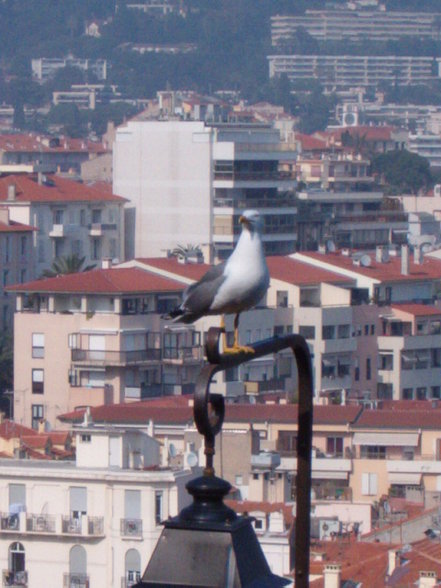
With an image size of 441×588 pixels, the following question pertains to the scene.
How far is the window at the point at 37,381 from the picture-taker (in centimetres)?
3725

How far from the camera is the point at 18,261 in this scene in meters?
48.1

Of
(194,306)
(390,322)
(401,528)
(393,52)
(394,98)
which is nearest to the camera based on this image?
(194,306)

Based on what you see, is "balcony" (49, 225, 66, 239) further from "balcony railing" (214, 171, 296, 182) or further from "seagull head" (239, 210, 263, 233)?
"seagull head" (239, 210, 263, 233)

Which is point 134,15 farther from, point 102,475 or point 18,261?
point 102,475

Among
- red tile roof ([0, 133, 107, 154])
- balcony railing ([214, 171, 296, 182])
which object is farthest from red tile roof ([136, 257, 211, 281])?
red tile roof ([0, 133, 107, 154])

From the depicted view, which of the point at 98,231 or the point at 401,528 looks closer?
the point at 401,528

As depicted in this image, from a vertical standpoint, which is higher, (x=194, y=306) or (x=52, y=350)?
(x=194, y=306)

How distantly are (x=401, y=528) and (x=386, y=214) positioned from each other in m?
43.0

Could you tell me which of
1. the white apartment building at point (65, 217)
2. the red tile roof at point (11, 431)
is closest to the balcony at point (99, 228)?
the white apartment building at point (65, 217)

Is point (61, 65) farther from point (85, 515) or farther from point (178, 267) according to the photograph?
point (85, 515)

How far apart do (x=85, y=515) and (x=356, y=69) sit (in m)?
145

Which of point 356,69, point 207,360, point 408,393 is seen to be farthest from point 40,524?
point 356,69

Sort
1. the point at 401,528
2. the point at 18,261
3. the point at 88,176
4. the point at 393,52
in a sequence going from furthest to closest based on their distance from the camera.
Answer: the point at 393,52, the point at 88,176, the point at 18,261, the point at 401,528

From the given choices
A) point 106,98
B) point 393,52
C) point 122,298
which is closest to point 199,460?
point 122,298
